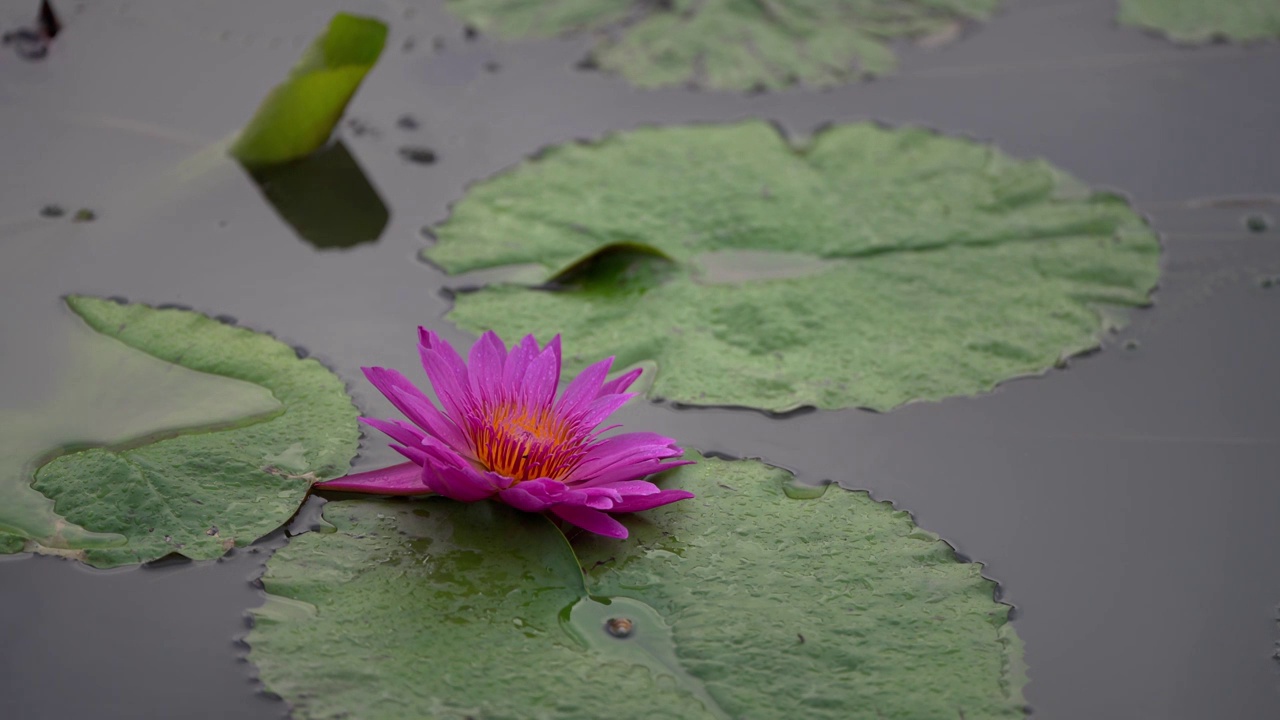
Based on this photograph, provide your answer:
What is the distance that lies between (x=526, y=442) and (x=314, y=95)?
1.62m

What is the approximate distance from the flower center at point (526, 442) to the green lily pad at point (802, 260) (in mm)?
477

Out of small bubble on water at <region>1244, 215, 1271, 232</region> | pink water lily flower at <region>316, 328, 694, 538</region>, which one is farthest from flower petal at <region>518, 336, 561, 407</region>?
small bubble on water at <region>1244, 215, 1271, 232</region>

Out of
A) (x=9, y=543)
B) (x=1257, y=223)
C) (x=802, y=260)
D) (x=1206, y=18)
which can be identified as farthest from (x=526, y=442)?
(x=1206, y=18)

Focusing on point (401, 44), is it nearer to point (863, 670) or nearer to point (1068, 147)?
point (1068, 147)

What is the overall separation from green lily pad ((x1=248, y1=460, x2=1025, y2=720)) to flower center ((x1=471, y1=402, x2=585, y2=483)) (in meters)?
0.10

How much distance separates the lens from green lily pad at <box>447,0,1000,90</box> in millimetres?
3863

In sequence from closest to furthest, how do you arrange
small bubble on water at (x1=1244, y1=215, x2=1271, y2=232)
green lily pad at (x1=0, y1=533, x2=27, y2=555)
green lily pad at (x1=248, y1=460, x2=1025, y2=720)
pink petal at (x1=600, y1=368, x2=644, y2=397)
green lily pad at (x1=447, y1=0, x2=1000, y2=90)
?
1. green lily pad at (x1=248, y1=460, x2=1025, y2=720)
2. green lily pad at (x1=0, y1=533, x2=27, y2=555)
3. pink petal at (x1=600, y1=368, x2=644, y2=397)
4. small bubble on water at (x1=1244, y1=215, x2=1271, y2=232)
5. green lily pad at (x1=447, y1=0, x2=1000, y2=90)

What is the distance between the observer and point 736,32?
3.98 metres

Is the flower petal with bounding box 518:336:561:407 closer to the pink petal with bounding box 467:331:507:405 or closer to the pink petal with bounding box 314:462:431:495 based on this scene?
the pink petal with bounding box 467:331:507:405

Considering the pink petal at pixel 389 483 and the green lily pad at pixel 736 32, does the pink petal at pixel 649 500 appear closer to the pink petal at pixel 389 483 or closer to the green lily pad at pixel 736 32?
the pink petal at pixel 389 483

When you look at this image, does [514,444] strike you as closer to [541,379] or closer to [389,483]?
[541,379]

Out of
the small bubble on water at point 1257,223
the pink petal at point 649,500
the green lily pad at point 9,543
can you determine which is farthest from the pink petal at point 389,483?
the small bubble on water at point 1257,223

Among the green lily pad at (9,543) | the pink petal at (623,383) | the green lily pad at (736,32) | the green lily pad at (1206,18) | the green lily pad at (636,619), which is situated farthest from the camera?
the green lily pad at (1206,18)

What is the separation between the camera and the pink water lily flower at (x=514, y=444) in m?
2.01
